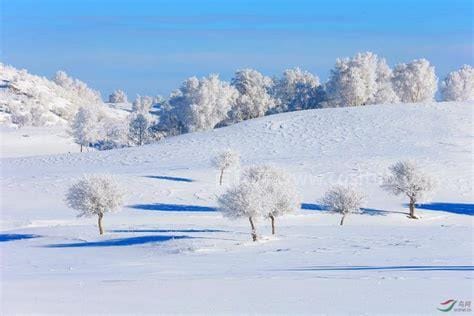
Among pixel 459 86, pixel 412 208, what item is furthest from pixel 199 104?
pixel 412 208

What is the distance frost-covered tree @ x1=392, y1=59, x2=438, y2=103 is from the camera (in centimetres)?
13275

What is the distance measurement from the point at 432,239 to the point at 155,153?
2124 inches

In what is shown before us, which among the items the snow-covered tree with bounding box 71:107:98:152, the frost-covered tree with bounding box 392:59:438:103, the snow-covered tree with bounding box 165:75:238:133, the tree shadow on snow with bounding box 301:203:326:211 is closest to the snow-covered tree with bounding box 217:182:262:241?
the tree shadow on snow with bounding box 301:203:326:211

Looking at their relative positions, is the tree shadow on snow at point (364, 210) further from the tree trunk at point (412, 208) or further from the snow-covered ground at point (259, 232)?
the tree trunk at point (412, 208)

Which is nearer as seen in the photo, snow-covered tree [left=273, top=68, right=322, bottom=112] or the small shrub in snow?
the small shrub in snow

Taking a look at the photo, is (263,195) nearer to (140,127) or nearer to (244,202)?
(244,202)

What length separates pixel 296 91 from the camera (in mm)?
134125

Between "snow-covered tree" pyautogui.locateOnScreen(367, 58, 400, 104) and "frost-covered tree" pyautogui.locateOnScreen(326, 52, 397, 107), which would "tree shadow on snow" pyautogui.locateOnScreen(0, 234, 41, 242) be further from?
"snow-covered tree" pyautogui.locateOnScreen(367, 58, 400, 104)

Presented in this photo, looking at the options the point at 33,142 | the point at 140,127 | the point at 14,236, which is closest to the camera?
the point at 14,236

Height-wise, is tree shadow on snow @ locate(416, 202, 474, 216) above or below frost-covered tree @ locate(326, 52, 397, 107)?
below

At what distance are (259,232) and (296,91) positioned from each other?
299 feet

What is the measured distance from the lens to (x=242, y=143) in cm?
9094

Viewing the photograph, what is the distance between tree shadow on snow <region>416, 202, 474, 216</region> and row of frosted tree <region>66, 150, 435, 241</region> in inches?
89.3

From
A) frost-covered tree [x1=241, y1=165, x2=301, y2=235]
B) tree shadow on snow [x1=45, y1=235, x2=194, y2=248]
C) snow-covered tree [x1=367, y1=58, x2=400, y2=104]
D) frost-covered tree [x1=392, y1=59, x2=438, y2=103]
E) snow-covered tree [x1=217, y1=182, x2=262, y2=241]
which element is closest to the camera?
snow-covered tree [x1=217, y1=182, x2=262, y2=241]
